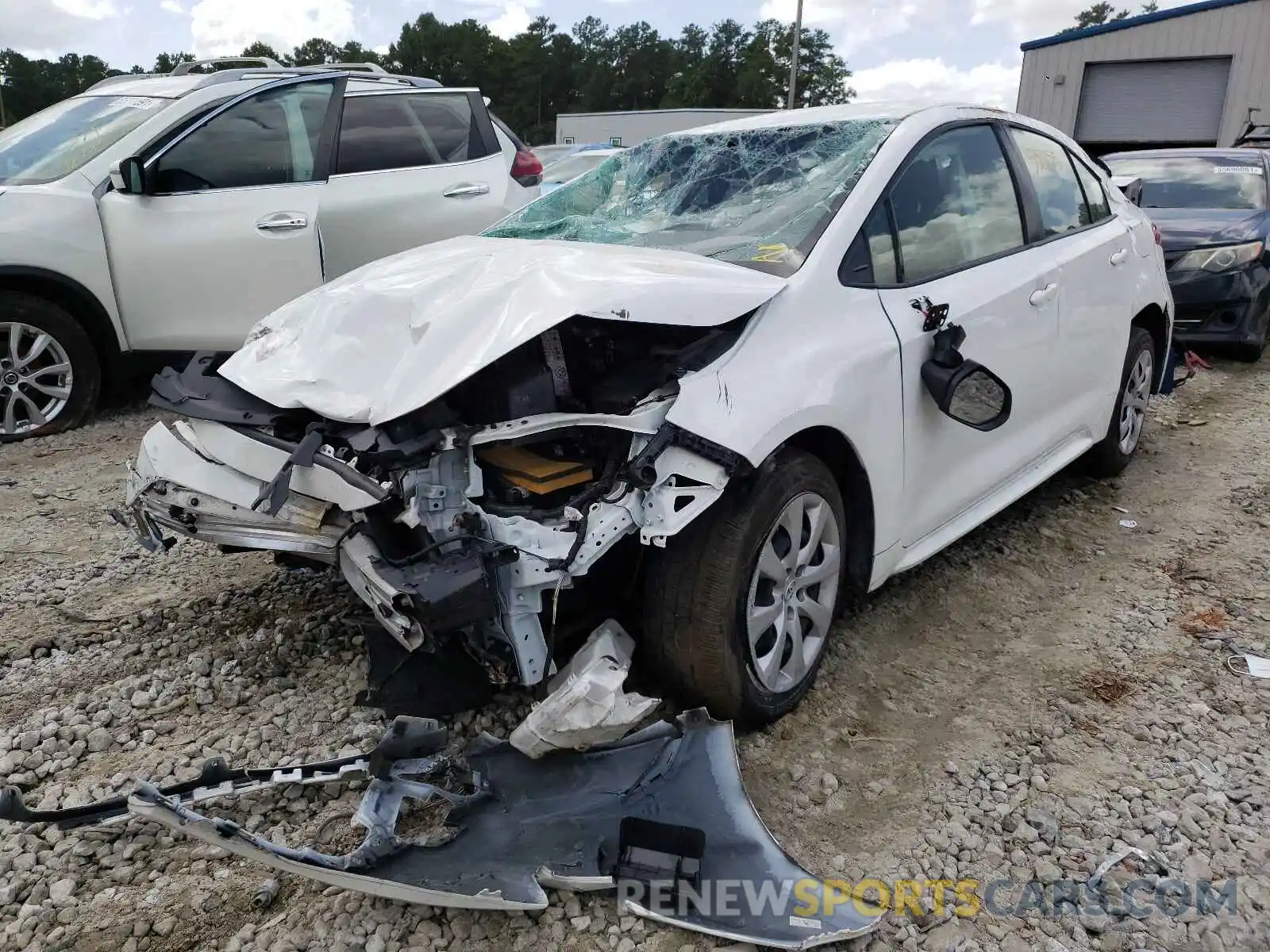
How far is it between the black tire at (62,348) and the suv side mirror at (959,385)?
440 centimetres

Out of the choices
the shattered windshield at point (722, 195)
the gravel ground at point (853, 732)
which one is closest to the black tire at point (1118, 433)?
the gravel ground at point (853, 732)

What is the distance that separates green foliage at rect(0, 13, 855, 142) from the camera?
63812 millimetres

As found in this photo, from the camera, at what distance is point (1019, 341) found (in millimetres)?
3438

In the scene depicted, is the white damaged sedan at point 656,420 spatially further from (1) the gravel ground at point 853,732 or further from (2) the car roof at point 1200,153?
(2) the car roof at point 1200,153

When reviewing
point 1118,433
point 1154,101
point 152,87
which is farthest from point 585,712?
point 1154,101

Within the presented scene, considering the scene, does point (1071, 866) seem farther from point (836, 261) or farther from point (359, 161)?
point (359, 161)

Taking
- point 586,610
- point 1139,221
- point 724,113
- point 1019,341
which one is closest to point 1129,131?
→ point 724,113

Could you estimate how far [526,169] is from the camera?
6184mm

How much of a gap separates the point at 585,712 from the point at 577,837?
279mm

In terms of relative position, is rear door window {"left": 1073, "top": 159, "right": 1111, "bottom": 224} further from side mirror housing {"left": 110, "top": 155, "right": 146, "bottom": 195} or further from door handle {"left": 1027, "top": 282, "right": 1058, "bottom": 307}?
side mirror housing {"left": 110, "top": 155, "right": 146, "bottom": 195}

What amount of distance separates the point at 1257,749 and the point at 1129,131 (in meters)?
24.5

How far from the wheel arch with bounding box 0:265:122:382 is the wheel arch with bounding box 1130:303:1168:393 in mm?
5194

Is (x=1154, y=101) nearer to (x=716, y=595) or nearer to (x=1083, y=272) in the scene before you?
(x=1083, y=272)

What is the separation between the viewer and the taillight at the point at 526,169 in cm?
612
